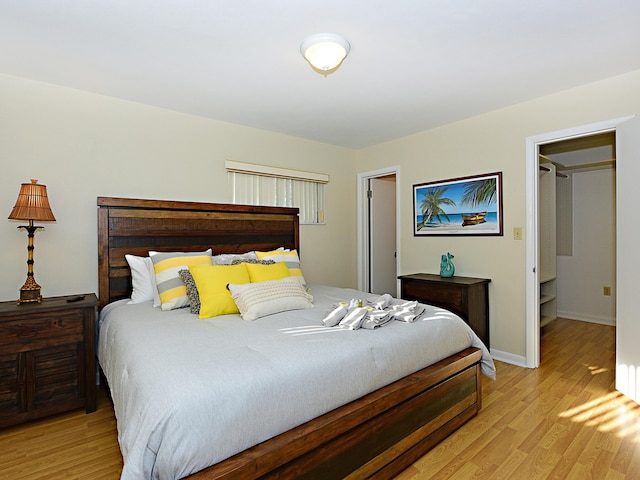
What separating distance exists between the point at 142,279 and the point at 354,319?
1760 mm

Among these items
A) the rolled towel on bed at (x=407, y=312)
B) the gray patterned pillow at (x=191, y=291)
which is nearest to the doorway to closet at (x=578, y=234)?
the rolled towel on bed at (x=407, y=312)

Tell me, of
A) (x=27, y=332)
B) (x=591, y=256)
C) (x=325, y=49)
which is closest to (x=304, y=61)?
(x=325, y=49)

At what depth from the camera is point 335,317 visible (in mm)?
2062

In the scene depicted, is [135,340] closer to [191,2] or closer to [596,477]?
[191,2]

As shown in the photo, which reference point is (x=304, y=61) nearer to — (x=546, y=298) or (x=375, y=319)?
(x=375, y=319)

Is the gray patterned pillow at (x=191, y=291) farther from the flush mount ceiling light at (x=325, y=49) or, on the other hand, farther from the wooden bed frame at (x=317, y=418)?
the flush mount ceiling light at (x=325, y=49)

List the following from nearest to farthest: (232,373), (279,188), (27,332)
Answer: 1. (232,373)
2. (27,332)
3. (279,188)

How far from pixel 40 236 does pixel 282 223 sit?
208 centimetres

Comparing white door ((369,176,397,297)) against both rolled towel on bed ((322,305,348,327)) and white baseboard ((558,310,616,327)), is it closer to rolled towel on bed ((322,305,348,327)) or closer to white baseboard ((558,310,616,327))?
white baseboard ((558,310,616,327))

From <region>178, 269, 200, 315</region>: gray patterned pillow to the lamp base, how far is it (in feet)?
3.03

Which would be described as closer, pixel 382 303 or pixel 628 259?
pixel 382 303

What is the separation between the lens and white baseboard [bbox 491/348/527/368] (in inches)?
125

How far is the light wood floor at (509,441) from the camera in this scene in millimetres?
1794

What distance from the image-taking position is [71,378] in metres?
2.33
